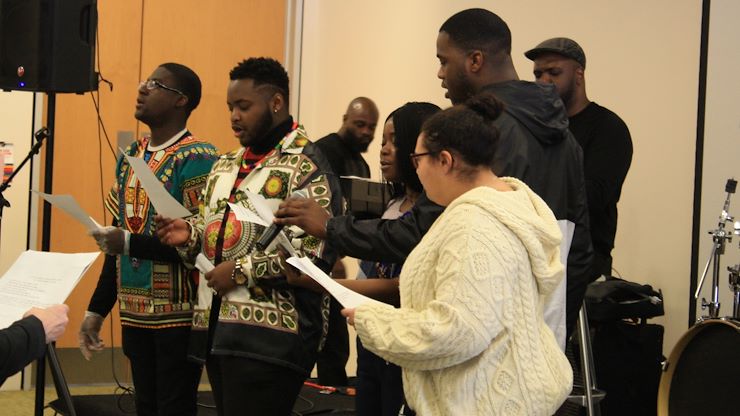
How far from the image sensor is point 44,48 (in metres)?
3.54

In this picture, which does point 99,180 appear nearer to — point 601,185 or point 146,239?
point 146,239

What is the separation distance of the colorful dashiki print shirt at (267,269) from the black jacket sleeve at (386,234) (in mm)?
315

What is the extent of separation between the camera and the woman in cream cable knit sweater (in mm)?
1790

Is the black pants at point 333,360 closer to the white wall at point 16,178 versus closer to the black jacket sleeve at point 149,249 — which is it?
the white wall at point 16,178

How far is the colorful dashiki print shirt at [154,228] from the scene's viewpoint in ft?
10.1

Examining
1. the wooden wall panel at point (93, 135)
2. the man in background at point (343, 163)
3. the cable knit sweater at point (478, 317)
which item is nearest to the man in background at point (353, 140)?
the man in background at point (343, 163)

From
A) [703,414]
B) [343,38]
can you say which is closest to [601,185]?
[703,414]

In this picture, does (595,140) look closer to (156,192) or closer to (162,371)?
(156,192)

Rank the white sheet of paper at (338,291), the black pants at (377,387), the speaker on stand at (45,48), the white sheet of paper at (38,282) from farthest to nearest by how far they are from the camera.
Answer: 1. the speaker on stand at (45,48)
2. the black pants at (377,387)
3. the white sheet of paper at (38,282)
4. the white sheet of paper at (338,291)

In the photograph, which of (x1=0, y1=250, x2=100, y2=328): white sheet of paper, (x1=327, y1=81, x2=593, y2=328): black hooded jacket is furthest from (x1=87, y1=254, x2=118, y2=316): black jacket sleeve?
(x1=327, y1=81, x2=593, y2=328): black hooded jacket

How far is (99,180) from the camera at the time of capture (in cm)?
599

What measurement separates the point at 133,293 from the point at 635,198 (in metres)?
2.33

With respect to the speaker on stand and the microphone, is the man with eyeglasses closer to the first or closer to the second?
the speaker on stand

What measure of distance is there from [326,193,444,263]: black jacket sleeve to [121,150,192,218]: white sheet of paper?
0.71 metres
